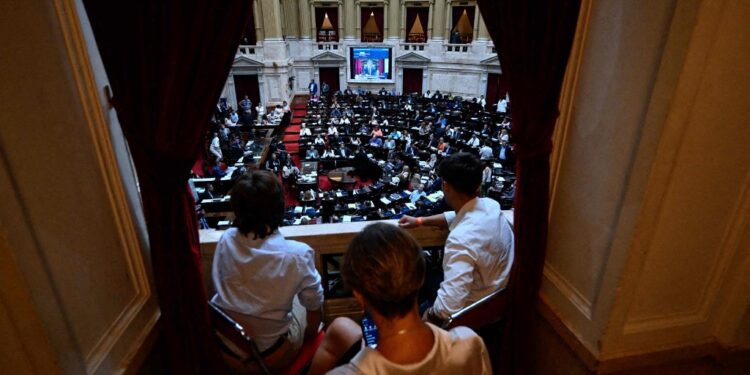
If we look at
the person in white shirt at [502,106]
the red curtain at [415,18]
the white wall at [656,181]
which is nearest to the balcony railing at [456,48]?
the red curtain at [415,18]

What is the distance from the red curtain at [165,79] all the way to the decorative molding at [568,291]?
67.6 inches

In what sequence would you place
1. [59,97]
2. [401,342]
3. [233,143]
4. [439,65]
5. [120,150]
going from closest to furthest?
[401,342] → [59,97] → [120,150] → [233,143] → [439,65]

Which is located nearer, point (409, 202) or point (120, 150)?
point (120, 150)

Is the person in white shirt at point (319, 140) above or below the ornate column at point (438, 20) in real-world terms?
below

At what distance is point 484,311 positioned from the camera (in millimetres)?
1894

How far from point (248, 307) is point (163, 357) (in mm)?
543

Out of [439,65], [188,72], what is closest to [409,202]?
[188,72]

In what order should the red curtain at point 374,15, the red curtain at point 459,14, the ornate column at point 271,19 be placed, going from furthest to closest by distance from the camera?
the red curtain at point 374,15 < the red curtain at point 459,14 < the ornate column at point 271,19

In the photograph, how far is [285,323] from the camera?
72.9 inches

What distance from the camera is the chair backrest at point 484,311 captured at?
181 centimetres

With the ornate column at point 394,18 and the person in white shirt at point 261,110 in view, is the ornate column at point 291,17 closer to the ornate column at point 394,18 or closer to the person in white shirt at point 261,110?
the ornate column at point 394,18

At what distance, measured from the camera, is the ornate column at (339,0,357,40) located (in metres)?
18.8

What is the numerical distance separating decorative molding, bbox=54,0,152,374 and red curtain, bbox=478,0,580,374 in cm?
154

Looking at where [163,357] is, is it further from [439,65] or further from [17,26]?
[439,65]
